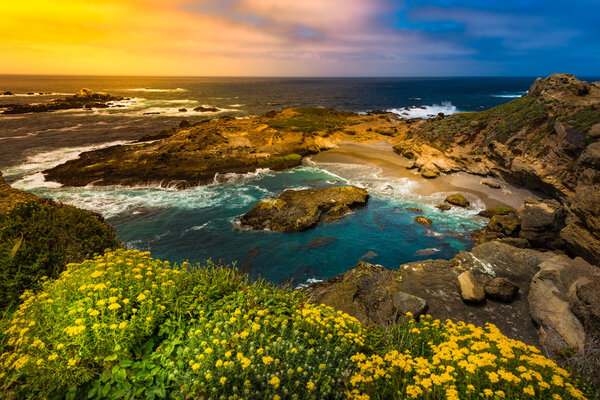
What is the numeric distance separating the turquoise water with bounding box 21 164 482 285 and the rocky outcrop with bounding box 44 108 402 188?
8.84ft

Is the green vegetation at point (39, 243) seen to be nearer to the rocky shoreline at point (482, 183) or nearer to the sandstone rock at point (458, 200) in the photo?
the rocky shoreline at point (482, 183)

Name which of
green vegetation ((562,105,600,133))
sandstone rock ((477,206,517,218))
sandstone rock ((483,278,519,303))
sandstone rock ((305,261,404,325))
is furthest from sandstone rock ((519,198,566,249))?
sandstone rock ((305,261,404,325))

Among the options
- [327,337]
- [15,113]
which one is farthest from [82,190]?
[15,113]

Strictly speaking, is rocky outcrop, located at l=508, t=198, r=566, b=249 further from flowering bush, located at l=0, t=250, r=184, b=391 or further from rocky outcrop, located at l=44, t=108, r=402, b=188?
rocky outcrop, located at l=44, t=108, r=402, b=188

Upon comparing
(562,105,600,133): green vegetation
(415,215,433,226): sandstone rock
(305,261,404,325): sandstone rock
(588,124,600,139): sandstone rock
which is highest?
(562,105,600,133): green vegetation

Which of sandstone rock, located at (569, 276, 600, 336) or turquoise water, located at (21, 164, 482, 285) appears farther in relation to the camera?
turquoise water, located at (21, 164, 482, 285)

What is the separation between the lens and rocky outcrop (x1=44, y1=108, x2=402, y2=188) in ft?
96.9

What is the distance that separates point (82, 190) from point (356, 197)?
82.7 ft

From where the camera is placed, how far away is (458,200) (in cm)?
2342

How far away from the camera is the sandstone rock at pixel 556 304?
8109mm

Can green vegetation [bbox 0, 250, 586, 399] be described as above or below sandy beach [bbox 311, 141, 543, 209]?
above

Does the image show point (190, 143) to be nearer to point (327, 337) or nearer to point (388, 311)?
point (388, 311)

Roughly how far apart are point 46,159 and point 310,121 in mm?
38179

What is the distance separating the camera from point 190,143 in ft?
121
